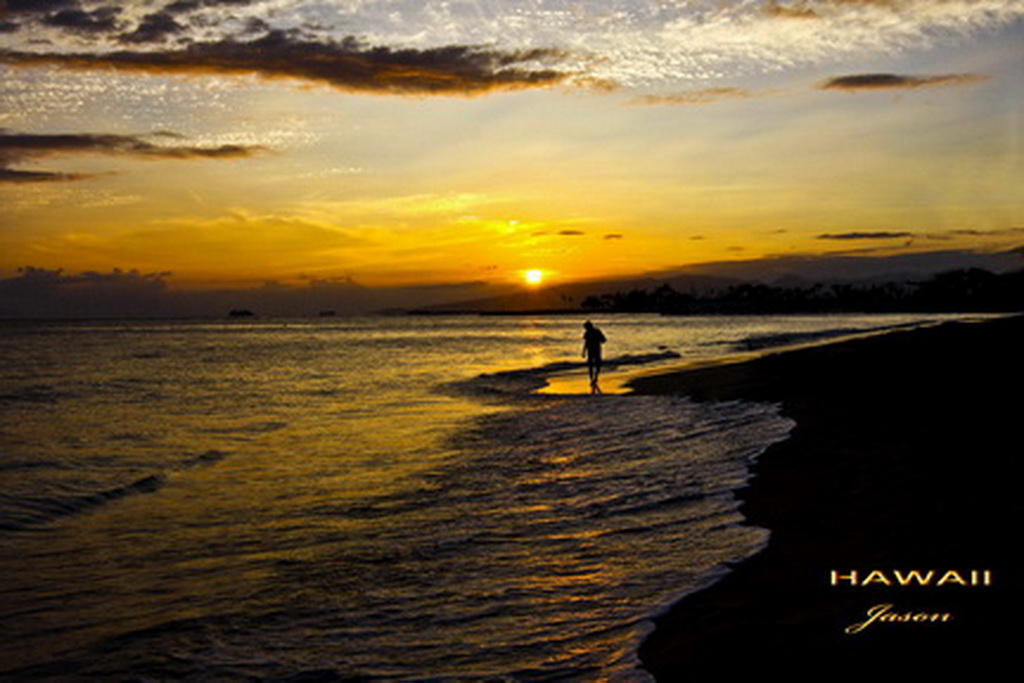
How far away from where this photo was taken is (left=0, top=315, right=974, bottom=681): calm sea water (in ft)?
22.5

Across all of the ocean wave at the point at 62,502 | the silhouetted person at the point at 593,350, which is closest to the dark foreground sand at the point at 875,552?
the ocean wave at the point at 62,502

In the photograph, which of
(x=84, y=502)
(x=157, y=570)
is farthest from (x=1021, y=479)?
(x=84, y=502)

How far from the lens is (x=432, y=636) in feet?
23.3

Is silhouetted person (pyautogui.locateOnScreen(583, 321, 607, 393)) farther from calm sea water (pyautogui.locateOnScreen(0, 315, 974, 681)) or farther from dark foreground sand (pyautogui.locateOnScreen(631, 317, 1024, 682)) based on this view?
dark foreground sand (pyautogui.locateOnScreen(631, 317, 1024, 682))

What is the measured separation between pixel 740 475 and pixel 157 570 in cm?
845

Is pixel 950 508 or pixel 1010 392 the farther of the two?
pixel 1010 392

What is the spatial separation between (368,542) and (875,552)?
19.3ft

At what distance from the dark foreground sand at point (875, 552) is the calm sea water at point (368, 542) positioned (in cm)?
52

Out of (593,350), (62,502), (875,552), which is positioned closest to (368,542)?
(875,552)

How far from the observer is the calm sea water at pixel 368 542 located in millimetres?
6855

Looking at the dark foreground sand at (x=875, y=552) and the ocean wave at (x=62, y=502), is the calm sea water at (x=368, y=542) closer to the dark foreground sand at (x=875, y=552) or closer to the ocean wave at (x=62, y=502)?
the ocean wave at (x=62, y=502)

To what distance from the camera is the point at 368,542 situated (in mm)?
10406

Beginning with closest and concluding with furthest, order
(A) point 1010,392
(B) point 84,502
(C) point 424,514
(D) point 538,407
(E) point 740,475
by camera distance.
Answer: (C) point 424,514 → (E) point 740,475 → (B) point 84,502 → (A) point 1010,392 → (D) point 538,407

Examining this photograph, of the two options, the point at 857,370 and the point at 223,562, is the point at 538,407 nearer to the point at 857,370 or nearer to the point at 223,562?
the point at 857,370
